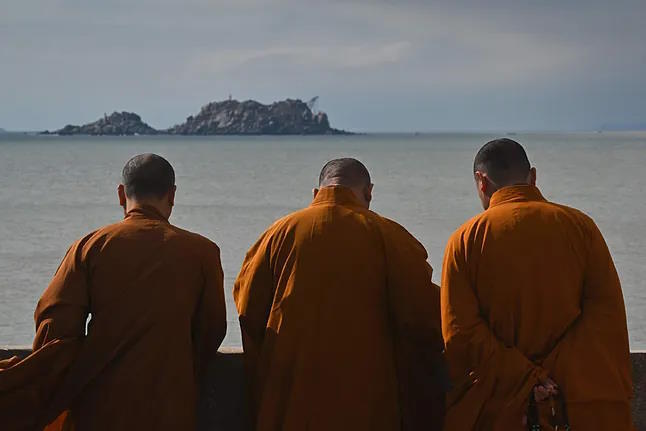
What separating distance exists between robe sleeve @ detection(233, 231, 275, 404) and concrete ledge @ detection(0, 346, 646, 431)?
0.28 meters

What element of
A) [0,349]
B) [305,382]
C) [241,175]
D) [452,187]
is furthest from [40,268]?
[241,175]

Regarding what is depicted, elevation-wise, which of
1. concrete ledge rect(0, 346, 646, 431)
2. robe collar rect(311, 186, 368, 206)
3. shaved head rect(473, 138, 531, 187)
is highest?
shaved head rect(473, 138, 531, 187)

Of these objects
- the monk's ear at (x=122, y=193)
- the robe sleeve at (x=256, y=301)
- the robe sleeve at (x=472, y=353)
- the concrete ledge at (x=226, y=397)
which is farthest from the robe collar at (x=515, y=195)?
the monk's ear at (x=122, y=193)

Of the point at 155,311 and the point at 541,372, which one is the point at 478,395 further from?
the point at 155,311

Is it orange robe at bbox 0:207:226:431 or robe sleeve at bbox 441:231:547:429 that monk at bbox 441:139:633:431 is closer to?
robe sleeve at bbox 441:231:547:429

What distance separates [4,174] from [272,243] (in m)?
47.3

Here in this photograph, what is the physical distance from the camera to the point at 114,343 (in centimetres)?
371

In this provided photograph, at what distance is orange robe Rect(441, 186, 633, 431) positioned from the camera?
3545 mm

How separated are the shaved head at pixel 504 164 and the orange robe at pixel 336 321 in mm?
433

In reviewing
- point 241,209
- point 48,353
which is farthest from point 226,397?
point 241,209

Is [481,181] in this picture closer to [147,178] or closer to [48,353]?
[147,178]

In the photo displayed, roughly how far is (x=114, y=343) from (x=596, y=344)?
1.84m

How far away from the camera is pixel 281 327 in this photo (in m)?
3.80

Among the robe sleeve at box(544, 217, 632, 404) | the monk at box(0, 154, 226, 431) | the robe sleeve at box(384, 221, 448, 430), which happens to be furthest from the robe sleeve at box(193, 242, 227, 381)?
the robe sleeve at box(544, 217, 632, 404)
